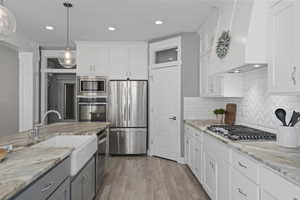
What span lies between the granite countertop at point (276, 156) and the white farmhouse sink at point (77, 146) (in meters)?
1.40

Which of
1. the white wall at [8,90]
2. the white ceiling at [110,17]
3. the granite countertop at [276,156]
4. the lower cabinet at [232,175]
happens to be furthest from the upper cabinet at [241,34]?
the white wall at [8,90]

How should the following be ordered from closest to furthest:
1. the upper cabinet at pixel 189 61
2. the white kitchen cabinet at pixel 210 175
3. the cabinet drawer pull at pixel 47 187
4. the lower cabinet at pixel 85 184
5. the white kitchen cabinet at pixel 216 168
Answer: the cabinet drawer pull at pixel 47 187
the lower cabinet at pixel 85 184
the white kitchen cabinet at pixel 216 168
the white kitchen cabinet at pixel 210 175
the upper cabinet at pixel 189 61

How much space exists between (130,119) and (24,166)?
3.76m

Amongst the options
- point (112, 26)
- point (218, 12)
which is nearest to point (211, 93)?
point (218, 12)

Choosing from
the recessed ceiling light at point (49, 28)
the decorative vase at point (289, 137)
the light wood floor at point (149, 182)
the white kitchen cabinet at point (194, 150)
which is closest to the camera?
the decorative vase at point (289, 137)

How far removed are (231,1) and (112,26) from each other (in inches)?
94.3

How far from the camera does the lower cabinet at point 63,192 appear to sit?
1.41 m

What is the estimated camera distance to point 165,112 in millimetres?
4652

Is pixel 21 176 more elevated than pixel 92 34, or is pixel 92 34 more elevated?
pixel 92 34

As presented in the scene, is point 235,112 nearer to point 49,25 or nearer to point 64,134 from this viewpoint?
point 64,134

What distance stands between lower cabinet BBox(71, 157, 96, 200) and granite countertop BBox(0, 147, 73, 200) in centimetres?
36

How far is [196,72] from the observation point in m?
4.40

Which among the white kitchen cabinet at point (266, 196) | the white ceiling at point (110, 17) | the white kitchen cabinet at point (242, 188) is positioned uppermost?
the white ceiling at point (110, 17)

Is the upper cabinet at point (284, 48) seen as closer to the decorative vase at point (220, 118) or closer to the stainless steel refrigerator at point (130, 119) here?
the decorative vase at point (220, 118)
